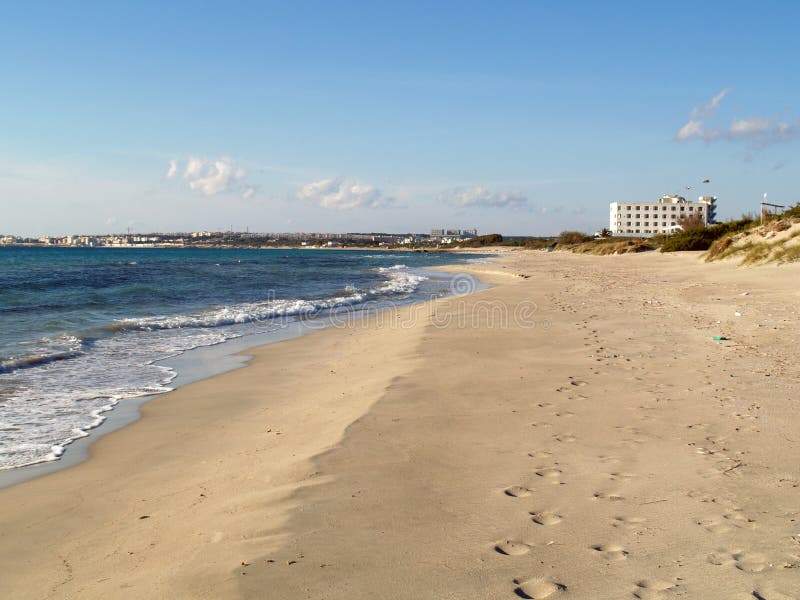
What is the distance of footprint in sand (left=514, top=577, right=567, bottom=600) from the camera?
112 inches

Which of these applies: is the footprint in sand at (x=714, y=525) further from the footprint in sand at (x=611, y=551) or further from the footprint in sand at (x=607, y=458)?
the footprint in sand at (x=607, y=458)

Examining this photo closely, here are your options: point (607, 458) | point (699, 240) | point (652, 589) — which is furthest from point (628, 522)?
point (699, 240)

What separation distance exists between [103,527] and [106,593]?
1.10 metres

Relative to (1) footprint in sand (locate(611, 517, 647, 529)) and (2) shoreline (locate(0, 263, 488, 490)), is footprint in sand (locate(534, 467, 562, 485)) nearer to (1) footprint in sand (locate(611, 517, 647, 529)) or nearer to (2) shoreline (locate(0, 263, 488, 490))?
(1) footprint in sand (locate(611, 517, 647, 529))

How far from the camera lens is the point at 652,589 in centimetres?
288

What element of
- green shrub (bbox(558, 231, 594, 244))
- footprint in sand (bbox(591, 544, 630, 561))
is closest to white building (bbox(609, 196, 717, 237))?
green shrub (bbox(558, 231, 594, 244))

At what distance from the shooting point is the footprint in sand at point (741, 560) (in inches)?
119

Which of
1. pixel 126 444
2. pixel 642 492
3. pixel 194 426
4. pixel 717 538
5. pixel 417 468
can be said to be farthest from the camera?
pixel 194 426

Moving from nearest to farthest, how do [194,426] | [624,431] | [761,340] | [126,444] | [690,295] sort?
[624,431]
[126,444]
[194,426]
[761,340]
[690,295]

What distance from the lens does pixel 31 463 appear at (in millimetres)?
5500

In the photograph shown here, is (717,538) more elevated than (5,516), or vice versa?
(717,538)

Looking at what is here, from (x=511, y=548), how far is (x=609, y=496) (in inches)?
41.8

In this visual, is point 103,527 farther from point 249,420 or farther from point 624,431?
point 624,431

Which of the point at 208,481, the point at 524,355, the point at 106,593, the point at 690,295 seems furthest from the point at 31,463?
the point at 690,295
